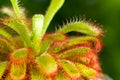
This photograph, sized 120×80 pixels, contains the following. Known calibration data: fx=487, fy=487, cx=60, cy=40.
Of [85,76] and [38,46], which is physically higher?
[38,46]

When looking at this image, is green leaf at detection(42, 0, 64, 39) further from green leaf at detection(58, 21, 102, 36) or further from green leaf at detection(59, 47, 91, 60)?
green leaf at detection(59, 47, 91, 60)

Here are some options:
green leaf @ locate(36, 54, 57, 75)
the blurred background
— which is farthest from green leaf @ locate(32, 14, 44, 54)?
the blurred background

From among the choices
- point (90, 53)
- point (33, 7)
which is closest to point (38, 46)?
point (90, 53)

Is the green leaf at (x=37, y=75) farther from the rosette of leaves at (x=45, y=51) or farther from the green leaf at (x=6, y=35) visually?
the green leaf at (x=6, y=35)

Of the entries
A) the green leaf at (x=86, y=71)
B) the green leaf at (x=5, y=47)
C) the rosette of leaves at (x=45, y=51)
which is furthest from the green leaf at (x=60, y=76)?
the green leaf at (x=5, y=47)

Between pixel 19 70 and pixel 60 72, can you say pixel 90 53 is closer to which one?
pixel 60 72

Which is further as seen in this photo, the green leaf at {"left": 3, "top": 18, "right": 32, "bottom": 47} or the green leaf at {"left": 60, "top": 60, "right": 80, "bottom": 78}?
the green leaf at {"left": 3, "top": 18, "right": 32, "bottom": 47}

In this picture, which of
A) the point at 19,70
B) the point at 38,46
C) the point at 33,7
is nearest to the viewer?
the point at 19,70
